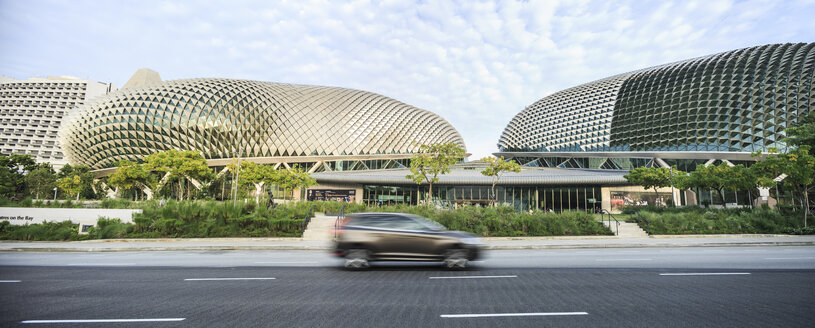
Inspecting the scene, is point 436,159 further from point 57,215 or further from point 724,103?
point 724,103

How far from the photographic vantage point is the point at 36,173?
177 ft

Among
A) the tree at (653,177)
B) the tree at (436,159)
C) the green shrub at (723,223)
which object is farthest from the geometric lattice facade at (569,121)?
the green shrub at (723,223)

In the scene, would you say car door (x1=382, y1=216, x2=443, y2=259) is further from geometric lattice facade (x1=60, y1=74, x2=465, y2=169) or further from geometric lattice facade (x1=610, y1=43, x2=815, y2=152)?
geometric lattice facade (x1=610, y1=43, x2=815, y2=152)

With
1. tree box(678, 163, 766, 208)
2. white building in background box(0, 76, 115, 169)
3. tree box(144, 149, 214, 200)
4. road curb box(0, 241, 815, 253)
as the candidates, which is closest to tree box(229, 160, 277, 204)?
tree box(144, 149, 214, 200)

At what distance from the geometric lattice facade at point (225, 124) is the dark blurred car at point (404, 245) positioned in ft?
153

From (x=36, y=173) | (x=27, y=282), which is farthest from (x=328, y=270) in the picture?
(x=36, y=173)

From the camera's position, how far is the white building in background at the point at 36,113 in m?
123

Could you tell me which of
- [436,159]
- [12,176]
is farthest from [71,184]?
[436,159]

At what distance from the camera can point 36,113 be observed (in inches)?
5010

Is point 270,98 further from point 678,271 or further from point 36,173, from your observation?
point 678,271

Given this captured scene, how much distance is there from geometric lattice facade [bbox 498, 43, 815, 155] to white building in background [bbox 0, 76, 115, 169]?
158478 mm

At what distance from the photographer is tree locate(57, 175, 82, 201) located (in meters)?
52.5

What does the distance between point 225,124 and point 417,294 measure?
55.0m

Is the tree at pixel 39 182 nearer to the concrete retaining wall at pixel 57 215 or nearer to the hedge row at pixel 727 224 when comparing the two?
the concrete retaining wall at pixel 57 215
